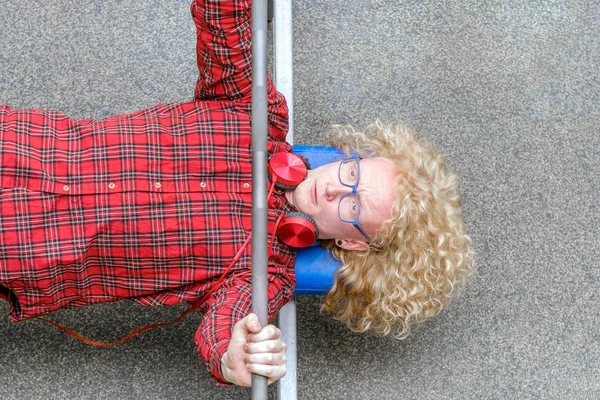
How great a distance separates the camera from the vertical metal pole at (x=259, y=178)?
2.38 feet

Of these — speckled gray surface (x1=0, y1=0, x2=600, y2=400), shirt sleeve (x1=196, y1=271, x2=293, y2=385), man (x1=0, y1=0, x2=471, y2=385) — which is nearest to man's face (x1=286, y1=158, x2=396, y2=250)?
man (x1=0, y1=0, x2=471, y2=385)

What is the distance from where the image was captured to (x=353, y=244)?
1100 millimetres

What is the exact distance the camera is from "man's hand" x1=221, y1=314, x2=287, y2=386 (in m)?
0.74

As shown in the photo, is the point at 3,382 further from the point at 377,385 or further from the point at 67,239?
the point at 377,385

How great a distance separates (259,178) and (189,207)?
1.00ft

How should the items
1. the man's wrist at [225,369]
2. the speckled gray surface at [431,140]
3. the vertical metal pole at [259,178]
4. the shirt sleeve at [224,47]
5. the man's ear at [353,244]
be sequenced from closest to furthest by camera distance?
the vertical metal pole at [259,178] → the man's wrist at [225,369] → the shirt sleeve at [224,47] → the man's ear at [353,244] → the speckled gray surface at [431,140]

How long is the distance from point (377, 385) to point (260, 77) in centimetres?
74

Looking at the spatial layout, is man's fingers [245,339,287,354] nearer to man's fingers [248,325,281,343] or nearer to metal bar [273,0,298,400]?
man's fingers [248,325,281,343]

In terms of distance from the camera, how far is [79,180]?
1002 mm

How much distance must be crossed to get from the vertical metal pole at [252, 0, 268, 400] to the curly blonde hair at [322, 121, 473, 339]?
0.35m

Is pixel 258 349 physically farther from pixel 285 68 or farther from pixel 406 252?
pixel 285 68

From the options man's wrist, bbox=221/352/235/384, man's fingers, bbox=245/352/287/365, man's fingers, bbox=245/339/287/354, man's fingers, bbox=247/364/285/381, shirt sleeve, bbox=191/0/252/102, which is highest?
shirt sleeve, bbox=191/0/252/102

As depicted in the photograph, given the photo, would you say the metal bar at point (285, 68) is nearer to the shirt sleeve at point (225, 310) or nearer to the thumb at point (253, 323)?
the shirt sleeve at point (225, 310)

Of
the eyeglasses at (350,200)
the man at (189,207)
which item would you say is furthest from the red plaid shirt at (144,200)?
the eyeglasses at (350,200)
